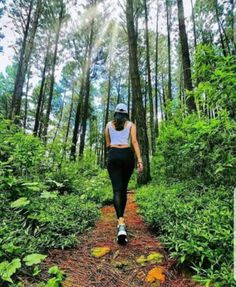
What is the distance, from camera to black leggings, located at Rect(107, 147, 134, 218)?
13.1ft

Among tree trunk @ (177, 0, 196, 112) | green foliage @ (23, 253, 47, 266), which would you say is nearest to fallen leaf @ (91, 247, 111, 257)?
green foliage @ (23, 253, 47, 266)

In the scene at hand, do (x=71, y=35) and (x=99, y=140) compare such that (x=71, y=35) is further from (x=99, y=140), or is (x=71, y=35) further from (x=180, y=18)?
(x=99, y=140)

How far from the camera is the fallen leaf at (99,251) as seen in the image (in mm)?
3278

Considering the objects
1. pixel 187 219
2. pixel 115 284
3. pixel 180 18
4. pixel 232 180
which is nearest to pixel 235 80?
pixel 232 180

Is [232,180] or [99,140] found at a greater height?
[99,140]

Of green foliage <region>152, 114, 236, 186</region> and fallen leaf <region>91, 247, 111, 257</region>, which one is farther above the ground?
green foliage <region>152, 114, 236, 186</region>

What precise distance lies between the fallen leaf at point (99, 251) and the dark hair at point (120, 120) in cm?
170

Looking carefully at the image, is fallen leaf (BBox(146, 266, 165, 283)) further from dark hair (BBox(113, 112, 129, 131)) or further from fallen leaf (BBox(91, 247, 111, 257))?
dark hair (BBox(113, 112, 129, 131))

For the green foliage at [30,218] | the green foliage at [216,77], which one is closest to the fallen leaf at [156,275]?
the green foliage at [30,218]

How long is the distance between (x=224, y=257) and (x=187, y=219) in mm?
1075

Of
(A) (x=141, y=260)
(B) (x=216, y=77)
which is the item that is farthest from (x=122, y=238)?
(B) (x=216, y=77)

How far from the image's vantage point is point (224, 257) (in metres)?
2.49

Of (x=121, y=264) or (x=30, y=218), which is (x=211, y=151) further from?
(x=30, y=218)

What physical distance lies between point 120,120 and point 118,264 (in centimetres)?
200
